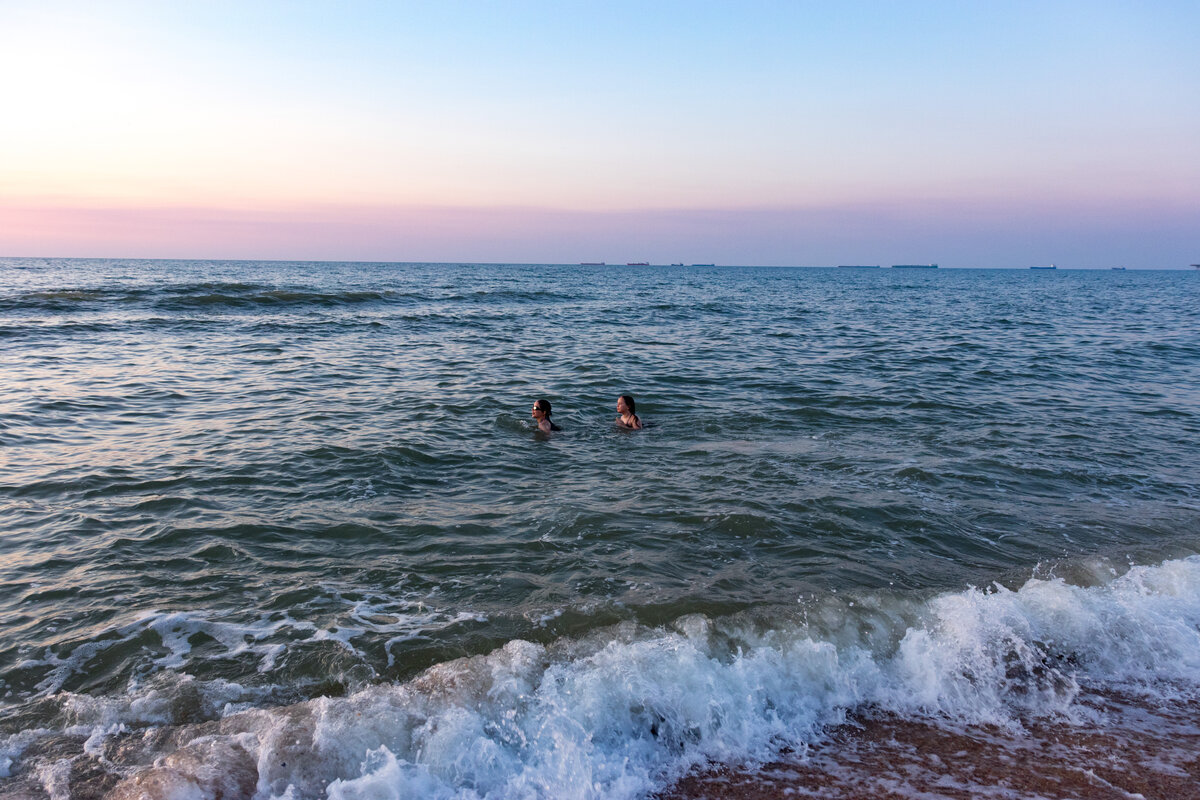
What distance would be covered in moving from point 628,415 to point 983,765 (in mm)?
8264

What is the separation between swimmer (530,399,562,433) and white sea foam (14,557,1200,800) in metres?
6.42

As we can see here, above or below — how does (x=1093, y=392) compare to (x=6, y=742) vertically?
above

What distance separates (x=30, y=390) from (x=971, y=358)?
79.7 feet

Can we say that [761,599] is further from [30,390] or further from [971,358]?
[971,358]

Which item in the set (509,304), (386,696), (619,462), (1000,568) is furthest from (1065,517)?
(509,304)

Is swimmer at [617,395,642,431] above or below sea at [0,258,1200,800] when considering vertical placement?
above

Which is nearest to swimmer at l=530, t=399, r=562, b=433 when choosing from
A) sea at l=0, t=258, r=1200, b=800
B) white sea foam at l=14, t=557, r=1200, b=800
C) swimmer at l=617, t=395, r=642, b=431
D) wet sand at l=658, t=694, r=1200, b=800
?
sea at l=0, t=258, r=1200, b=800

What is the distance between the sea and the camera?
3.96 meters

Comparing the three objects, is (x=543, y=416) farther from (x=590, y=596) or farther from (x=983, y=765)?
(x=983, y=765)

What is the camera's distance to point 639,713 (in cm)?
433

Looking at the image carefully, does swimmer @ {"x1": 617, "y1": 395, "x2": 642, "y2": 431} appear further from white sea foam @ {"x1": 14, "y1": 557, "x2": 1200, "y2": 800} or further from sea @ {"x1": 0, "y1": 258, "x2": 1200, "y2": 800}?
white sea foam @ {"x1": 14, "y1": 557, "x2": 1200, "y2": 800}

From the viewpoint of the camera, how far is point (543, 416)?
11.5 meters

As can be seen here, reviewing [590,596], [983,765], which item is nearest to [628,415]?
[590,596]

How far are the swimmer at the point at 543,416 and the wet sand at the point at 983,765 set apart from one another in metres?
7.64
